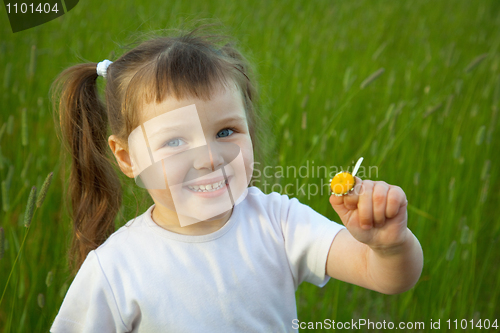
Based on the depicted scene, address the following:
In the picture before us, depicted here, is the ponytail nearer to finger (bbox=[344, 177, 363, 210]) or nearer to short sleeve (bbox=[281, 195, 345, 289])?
short sleeve (bbox=[281, 195, 345, 289])

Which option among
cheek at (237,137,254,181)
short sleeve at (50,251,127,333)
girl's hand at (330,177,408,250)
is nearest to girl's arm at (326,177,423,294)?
girl's hand at (330,177,408,250)

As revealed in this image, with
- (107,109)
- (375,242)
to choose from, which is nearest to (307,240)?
(375,242)

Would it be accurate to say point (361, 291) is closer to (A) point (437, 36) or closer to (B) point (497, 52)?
(B) point (497, 52)

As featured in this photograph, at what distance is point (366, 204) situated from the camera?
0.68m

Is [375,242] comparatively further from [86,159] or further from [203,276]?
[86,159]

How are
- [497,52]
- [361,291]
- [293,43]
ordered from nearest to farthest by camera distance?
[361,291]
[293,43]
[497,52]

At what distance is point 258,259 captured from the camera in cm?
92

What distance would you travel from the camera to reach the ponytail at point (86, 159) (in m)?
1.10

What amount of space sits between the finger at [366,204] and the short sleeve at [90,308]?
0.49 meters

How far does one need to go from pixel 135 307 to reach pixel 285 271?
0.32 meters

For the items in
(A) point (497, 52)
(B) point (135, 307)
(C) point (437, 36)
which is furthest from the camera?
(C) point (437, 36)

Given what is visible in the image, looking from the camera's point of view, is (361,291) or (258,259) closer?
(258,259)

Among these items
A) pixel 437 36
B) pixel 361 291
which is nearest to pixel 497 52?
pixel 437 36

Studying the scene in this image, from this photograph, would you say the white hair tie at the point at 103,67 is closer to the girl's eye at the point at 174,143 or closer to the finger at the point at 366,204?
the girl's eye at the point at 174,143
